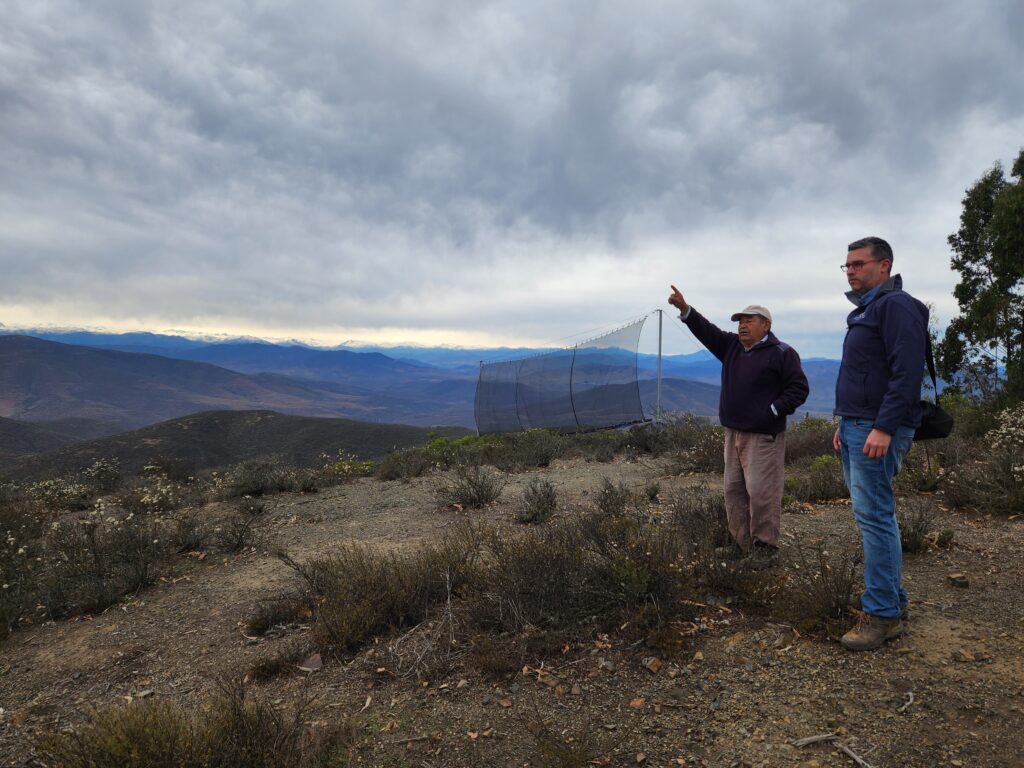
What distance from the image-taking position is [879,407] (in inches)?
101

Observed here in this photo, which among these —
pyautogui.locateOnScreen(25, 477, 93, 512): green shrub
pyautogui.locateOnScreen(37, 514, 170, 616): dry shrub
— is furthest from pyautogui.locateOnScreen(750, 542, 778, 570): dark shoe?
pyautogui.locateOnScreen(25, 477, 93, 512): green shrub

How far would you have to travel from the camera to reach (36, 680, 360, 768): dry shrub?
1.82 meters

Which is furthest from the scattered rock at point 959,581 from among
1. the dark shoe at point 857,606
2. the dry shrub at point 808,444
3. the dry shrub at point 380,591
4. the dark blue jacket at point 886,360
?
the dry shrub at point 808,444

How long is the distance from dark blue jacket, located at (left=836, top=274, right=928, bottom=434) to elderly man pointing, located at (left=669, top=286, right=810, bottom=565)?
2.67ft

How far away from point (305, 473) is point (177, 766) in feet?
25.9

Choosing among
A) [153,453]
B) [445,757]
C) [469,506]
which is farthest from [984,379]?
[153,453]

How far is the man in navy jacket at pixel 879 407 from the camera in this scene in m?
2.45

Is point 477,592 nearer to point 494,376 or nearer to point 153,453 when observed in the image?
point 494,376

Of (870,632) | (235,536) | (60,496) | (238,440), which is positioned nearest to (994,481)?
(870,632)

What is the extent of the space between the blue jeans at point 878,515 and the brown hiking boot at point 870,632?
0.04 meters

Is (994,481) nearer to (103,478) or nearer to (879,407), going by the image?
(879,407)

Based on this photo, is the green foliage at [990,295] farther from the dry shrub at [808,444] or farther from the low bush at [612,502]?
the low bush at [612,502]

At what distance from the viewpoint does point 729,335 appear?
398cm

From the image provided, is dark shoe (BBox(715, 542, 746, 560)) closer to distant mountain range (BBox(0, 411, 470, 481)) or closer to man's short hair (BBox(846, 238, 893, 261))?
man's short hair (BBox(846, 238, 893, 261))
